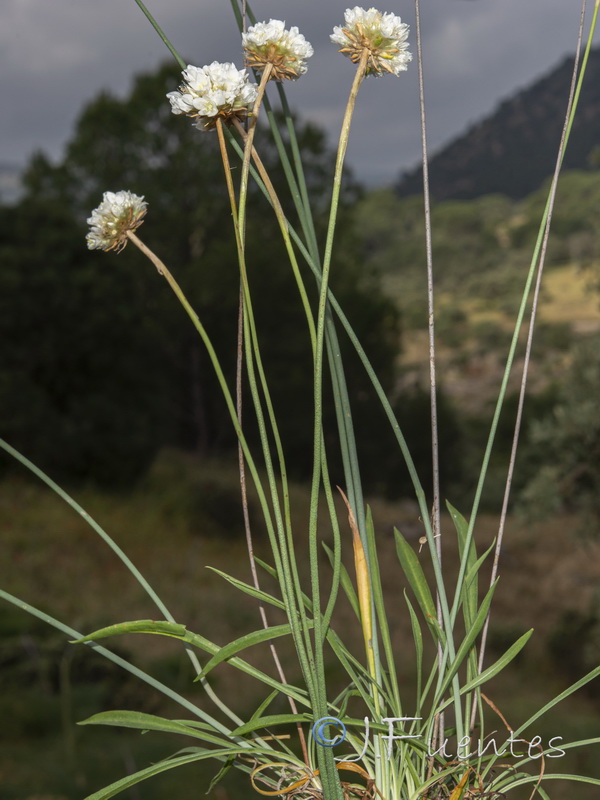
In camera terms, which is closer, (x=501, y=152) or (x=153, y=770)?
(x=153, y=770)

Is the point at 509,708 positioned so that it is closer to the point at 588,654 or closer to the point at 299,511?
the point at 588,654

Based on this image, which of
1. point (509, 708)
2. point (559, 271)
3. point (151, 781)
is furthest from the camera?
point (559, 271)

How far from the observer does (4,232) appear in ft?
25.0

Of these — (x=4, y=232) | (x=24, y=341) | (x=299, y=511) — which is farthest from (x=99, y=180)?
(x=299, y=511)

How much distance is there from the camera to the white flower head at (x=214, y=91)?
40 centimetres

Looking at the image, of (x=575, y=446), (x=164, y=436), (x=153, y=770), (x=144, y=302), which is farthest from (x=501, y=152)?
(x=153, y=770)

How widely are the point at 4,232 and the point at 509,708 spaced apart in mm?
6191

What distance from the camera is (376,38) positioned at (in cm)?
43

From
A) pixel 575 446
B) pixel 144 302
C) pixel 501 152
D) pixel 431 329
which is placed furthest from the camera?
pixel 501 152

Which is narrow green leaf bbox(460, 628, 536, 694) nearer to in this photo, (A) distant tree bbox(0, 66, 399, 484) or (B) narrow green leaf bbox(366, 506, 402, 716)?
(B) narrow green leaf bbox(366, 506, 402, 716)

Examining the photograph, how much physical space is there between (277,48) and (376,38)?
0.18 feet

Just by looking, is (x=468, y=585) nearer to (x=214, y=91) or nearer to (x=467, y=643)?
(x=467, y=643)

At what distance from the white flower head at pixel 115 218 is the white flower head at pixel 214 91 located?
0.06 meters

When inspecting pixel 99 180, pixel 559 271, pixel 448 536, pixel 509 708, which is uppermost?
pixel 559 271
